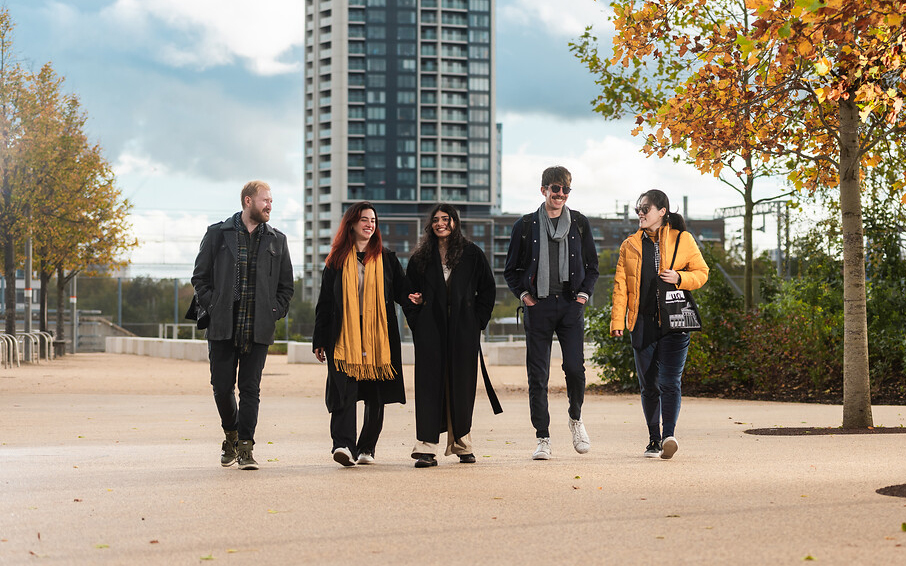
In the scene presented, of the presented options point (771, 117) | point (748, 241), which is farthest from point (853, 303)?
point (748, 241)

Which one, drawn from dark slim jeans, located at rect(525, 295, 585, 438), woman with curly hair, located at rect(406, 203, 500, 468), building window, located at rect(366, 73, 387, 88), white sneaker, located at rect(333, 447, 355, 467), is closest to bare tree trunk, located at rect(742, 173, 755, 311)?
dark slim jeans, located at rect(525, 295, 585, 438)

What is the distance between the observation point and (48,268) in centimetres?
3566

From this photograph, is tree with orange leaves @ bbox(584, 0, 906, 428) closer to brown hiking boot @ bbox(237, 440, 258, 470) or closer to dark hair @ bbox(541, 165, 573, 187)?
dark hair @ bbox(541, 165, 573, 187)

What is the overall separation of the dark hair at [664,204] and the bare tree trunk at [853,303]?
7.43 ft

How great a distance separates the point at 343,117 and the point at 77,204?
109 metres

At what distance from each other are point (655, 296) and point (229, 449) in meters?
3.21

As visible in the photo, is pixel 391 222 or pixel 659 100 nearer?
pixel 659 100

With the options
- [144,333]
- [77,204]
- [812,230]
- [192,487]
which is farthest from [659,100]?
[144,333]

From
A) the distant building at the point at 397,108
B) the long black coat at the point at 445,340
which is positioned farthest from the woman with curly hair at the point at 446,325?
the distant building at the point at 397,108

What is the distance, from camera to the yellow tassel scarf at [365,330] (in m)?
7.89

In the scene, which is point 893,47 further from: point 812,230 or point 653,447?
point 812,230

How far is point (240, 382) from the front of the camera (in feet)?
25.8

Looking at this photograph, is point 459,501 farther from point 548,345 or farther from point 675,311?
point 675,311

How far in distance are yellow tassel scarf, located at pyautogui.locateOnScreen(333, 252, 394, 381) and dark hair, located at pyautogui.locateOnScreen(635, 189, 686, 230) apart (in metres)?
2.03
